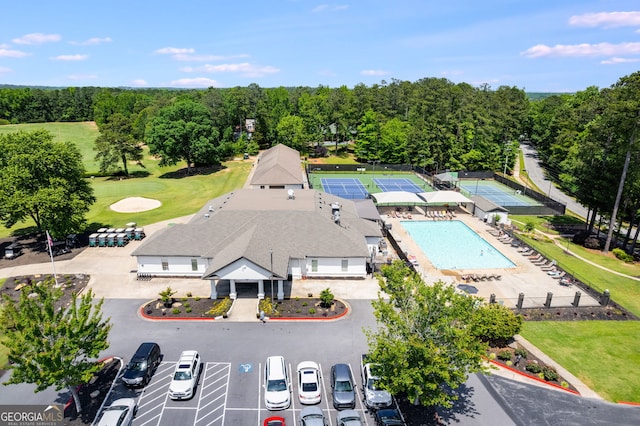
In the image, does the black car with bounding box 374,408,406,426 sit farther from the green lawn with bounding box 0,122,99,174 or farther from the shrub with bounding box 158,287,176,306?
the green lawn with bounding box 0,122,99,174

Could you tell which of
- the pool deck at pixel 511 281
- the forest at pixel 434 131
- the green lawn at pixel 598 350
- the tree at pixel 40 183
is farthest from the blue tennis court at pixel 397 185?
the tree at pixel 40 183

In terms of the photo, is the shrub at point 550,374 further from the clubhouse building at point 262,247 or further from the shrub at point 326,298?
the clubhouse building at point 262,247

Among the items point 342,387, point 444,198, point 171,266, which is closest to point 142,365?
point 342,387

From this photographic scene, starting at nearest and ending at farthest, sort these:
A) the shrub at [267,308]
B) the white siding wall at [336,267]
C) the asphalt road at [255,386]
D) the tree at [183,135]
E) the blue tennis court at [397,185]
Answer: the asphalt road at [255,386] → the shrub at [267,308] → the white siding wall at [336,267] → the blue tennis court at [397,185] → the tree at [183,135]

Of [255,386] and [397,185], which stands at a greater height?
[397,185]

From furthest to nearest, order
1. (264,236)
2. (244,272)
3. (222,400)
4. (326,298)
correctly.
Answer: (264,236) → (244,272) → (326,298) → (222,400)

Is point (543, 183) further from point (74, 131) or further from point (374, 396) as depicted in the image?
point (74, 131)

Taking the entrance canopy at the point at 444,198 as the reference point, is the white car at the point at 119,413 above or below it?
below

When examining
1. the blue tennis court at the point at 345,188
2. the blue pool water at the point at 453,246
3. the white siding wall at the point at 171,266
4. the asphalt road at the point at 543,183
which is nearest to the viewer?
the white siding wall at the point at 171,266
